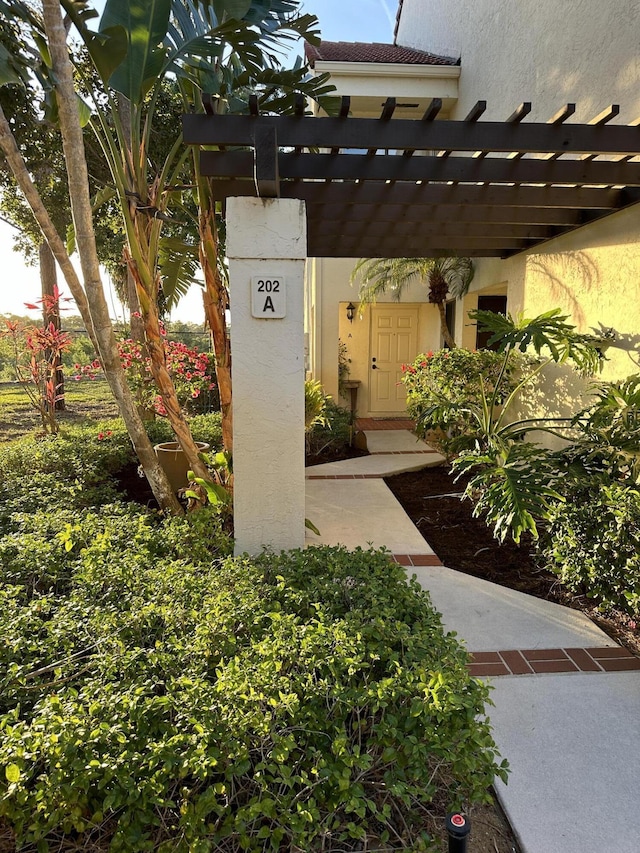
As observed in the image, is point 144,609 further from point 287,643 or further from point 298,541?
point 298,541

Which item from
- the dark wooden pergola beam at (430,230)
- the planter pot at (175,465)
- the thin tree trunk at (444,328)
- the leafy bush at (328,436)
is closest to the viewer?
the dark wooden pergola beam at (430,230)

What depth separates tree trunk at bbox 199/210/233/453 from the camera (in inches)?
177

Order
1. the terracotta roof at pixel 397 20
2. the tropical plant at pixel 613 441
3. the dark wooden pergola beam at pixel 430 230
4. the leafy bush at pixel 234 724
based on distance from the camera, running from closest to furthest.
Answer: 1. the leafy bush at pixel 234 724
2. the tropical plant at pixel 613 441
3. the dark wooden pergola beam at pixel 430 230
4. the terracotta roof at pixel 397 20

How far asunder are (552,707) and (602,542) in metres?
1.11

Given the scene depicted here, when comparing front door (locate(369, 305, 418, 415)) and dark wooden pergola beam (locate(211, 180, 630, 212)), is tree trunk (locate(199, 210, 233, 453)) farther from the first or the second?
front door (locate(369, 305, 418, 415))

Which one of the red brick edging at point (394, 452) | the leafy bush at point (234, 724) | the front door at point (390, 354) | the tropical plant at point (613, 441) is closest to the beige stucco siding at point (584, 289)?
the tropical plant at point (613, 441)

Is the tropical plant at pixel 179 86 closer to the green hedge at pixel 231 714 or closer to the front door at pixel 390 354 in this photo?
the green hedge at pixel 231 714

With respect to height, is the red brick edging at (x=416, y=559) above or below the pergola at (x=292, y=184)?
below

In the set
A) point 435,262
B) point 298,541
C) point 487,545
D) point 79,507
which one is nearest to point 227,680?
point 298,541

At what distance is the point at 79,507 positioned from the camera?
460 centimetres

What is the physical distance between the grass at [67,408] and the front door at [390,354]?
6.49 m

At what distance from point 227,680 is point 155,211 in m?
3.70

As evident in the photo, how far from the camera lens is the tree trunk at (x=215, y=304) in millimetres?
4496

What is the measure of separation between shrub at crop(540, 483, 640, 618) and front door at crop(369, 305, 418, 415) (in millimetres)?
8763
